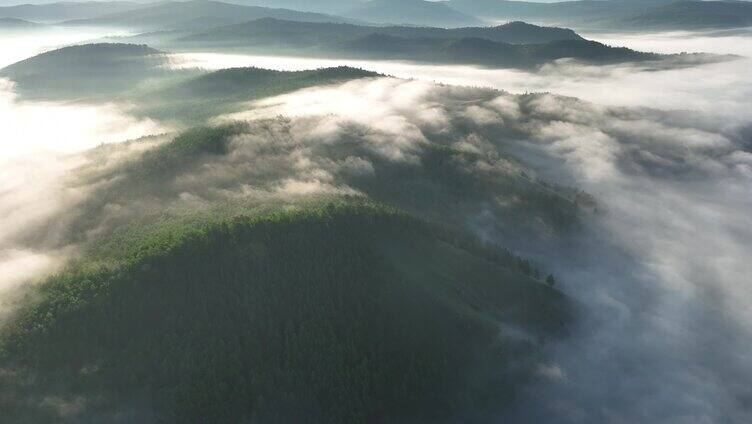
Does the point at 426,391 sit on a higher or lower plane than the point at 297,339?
lower

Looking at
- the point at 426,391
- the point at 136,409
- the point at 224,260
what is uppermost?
the point at 224,260

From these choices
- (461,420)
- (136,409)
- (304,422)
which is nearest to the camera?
(136,409)

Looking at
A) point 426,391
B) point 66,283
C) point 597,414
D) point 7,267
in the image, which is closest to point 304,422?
point 426,391

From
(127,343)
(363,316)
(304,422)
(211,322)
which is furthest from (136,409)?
(363,316)

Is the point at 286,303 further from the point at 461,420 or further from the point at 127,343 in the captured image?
the point at 461,420

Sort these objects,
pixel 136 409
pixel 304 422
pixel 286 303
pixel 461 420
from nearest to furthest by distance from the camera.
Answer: pixel 136 409 → pixel 304 422 → pixel 461 420 → pixel 286 303

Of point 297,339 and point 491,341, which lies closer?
point 297,339
